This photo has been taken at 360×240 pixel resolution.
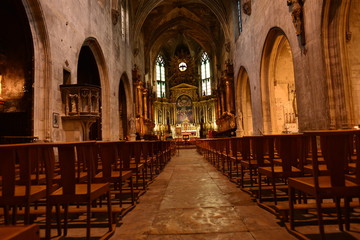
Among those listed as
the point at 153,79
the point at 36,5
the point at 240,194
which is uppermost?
the point at 153,79

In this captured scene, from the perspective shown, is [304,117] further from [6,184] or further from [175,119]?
[175,119]

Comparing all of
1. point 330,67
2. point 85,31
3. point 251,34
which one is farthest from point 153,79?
point 330,67

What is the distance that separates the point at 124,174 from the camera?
3.50 meters

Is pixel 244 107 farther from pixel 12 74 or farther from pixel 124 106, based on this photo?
pixel 12 74

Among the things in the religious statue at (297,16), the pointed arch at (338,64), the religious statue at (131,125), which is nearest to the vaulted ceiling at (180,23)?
the religious statue at (131,125)

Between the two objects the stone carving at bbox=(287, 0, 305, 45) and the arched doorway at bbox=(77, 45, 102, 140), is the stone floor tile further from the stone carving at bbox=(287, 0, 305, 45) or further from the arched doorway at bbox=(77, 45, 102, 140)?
the arched doorway at bbox=(77, 45, 102, 140)

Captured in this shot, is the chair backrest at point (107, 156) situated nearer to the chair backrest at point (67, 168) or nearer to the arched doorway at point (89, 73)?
the chair backrest at point (67, 168)

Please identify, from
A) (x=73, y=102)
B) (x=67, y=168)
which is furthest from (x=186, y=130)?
(x=67, y=168)

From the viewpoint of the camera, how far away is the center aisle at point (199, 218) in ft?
7.90

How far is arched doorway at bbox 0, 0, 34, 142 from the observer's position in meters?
7.38

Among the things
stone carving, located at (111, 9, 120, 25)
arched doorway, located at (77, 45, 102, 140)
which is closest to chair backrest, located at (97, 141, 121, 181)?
arched doorway, located at (77, 45, 102, 140)

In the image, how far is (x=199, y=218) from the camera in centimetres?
289

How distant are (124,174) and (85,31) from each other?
8.42m

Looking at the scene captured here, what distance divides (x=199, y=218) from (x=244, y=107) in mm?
15700
